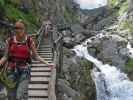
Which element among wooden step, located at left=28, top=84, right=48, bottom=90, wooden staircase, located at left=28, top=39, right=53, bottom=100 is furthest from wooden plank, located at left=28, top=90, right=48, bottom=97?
wooden step, located at left=28, top=84, right=48, bottom=90

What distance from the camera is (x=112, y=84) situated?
45906 millimetres

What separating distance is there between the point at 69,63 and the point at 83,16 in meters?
109

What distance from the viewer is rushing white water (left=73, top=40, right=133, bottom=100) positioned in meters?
43.3

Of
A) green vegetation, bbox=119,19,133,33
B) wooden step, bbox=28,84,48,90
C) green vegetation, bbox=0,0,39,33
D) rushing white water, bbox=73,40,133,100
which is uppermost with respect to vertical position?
green vegetation, bbox=119,19,133,33

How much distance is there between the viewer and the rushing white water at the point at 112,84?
142ft

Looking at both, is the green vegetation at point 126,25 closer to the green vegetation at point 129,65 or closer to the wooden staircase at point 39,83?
the green vegetation at point 129,65

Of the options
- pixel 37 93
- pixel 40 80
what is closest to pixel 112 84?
pixel 40 80

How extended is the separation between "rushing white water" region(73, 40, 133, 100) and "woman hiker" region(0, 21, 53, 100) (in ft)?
103

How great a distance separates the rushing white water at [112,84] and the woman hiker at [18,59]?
31411mm

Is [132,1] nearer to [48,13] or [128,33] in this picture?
[128,33]

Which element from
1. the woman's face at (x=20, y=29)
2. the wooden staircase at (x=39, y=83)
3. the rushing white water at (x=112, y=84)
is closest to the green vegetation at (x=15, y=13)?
the wooden staircase at (x=39, y=83)

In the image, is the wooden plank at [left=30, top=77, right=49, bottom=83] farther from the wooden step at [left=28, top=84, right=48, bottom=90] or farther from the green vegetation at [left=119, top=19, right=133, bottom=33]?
the green vegetation at [left=119, top=19, right=133, bottom=33]

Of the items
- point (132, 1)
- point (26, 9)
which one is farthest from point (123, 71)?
point (132, 1)

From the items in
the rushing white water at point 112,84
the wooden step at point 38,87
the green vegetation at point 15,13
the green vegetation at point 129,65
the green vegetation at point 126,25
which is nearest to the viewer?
the wooden step at point 38,87
